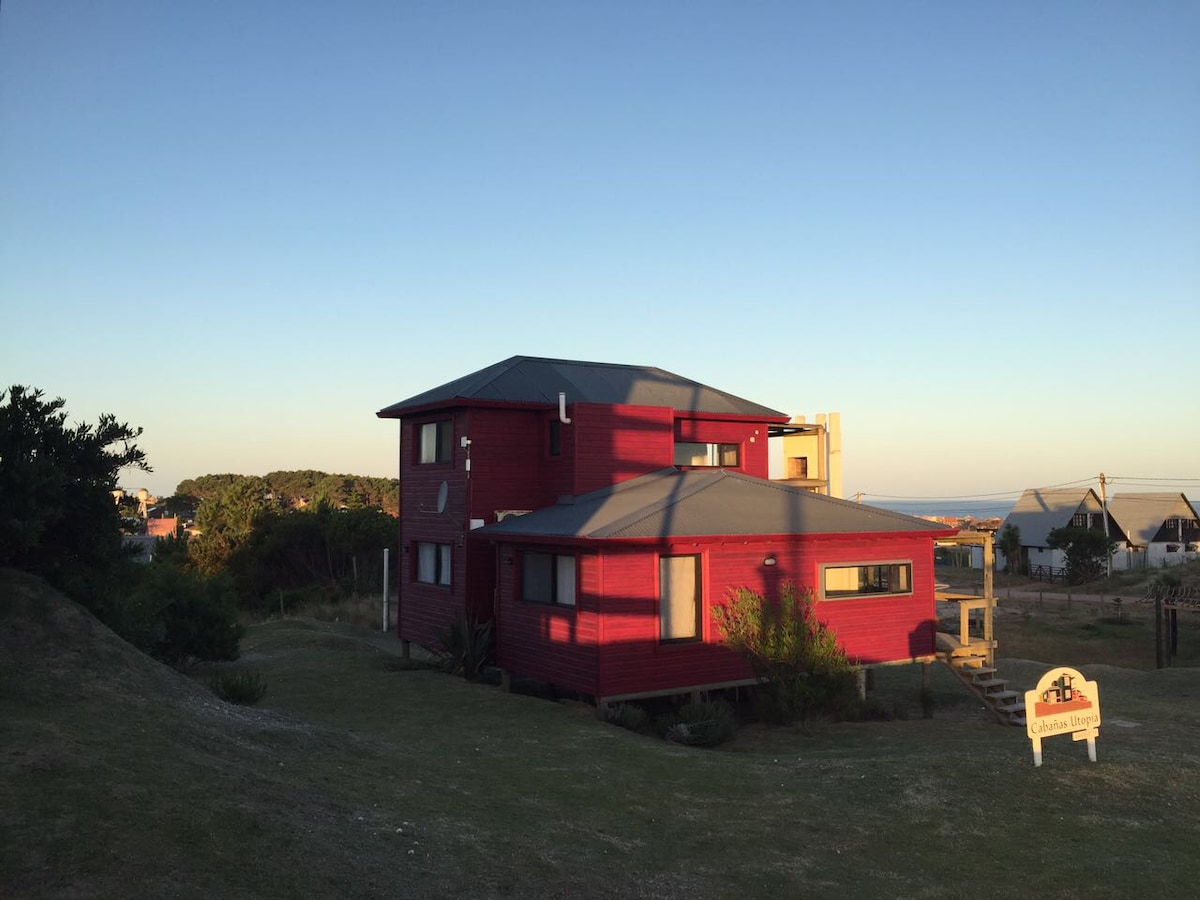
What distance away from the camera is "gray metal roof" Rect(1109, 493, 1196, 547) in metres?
67.9

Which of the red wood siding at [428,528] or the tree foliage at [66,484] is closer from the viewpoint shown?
the tree foliage at [66,484]

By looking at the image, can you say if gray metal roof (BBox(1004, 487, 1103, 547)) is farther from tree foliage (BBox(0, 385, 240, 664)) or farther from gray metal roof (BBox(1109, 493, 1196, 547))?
tree foliage (BBox(0, 385, 240, 664))

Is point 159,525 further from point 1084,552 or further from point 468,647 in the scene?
point 468,647

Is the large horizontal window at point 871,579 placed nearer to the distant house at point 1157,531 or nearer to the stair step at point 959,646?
the stair step at point 959,646

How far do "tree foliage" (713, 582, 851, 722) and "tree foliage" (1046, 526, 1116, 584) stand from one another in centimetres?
4914

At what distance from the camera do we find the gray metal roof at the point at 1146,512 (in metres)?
67.9

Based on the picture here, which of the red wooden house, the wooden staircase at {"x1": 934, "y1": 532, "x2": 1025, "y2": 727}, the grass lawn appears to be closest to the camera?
the grass lawn

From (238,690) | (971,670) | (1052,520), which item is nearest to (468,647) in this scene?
(238,690)

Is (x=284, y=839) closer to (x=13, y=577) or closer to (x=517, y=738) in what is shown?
(x=13, y=577)

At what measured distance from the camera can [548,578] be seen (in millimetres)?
18781

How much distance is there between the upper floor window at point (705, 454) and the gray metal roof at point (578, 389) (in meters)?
0.92

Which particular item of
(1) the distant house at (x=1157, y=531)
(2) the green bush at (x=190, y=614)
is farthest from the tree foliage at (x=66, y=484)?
(1) the distant house at (x=1157, y=531)

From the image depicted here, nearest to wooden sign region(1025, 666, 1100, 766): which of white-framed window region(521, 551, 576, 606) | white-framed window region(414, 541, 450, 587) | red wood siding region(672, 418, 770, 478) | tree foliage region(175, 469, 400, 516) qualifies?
white-framed window region(521, 551, 576, 606)

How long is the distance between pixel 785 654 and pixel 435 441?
9541 mm
